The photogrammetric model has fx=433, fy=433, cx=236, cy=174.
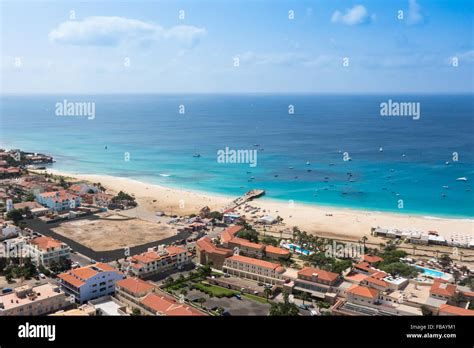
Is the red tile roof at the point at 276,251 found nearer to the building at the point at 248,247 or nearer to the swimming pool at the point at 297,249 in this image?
the building at the point at 248,247

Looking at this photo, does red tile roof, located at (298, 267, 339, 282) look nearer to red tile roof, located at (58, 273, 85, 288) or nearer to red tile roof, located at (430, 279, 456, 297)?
red tile roof, located at (430, 279, 456, 297)

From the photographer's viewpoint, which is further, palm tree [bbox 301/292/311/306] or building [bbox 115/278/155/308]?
palm tree [bbox 301/292/311/306]

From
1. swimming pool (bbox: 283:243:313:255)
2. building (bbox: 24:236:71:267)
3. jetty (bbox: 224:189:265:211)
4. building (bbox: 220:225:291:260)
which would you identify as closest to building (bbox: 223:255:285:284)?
building (bbox: 220:225:291:260)

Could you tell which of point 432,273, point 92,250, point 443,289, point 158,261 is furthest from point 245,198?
point 443,289

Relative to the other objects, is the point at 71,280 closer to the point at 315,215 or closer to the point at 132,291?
the point at 132,291

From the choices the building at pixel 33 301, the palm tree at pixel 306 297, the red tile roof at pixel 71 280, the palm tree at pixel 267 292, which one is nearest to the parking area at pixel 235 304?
the palm tree at pixel 267 292

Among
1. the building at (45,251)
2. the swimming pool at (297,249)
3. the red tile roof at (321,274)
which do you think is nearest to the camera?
the red tile roof at (321,274)

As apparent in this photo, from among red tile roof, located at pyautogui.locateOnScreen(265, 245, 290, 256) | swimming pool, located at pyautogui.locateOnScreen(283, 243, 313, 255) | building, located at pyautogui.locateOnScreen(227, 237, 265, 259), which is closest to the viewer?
red tile roof, located at pyautogui.locateOnScreen(265, 245, 290, 256)
